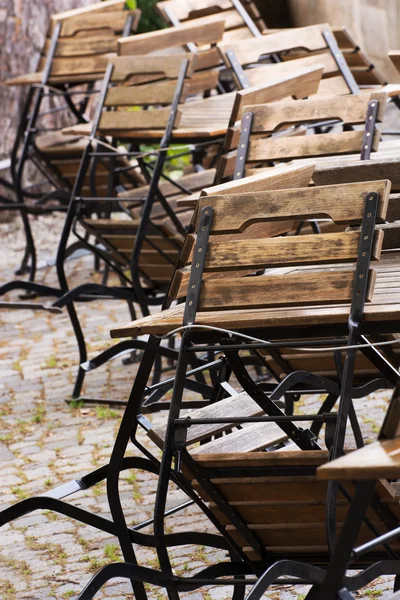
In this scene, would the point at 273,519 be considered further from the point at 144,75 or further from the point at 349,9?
the point at 349,9

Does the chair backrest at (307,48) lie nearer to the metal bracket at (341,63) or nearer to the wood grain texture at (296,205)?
the metal bracket at (341,63)

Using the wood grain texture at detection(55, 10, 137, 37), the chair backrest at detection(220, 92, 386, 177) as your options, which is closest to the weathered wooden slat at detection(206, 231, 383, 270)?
the chair backrest at detection(220, 92, 386, 177)

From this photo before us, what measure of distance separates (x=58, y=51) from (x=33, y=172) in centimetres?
310

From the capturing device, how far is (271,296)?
2.91 metres

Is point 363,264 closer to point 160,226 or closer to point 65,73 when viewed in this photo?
point 160,226

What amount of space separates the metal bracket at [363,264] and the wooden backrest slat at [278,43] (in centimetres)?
387

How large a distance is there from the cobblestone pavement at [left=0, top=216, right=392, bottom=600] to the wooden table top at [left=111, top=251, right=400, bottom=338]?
1.10 m

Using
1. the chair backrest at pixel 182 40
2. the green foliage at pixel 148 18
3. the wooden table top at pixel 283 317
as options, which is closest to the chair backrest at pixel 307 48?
the chair backrest at pixel 182 40

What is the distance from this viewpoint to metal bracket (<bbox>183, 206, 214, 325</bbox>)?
2922mm

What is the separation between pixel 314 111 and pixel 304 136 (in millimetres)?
206

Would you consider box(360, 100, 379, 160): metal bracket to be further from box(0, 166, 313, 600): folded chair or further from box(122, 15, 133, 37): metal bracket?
box(122, 15, 133, 37): metal bracket

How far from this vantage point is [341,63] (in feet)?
21.6

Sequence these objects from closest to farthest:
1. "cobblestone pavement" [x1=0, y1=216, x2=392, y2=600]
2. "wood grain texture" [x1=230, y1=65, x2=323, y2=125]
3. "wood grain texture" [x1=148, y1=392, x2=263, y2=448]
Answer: "wood grain texture" [x1=148, y1=392, x2=263, y2=448]
"cobblestone pavement" [x1=0, y1=216, x2=392, y2=600]
"wood grain texture" [x1=230, y1=65, x2=323, y2=125]

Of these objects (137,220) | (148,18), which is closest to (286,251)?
(137,220)
